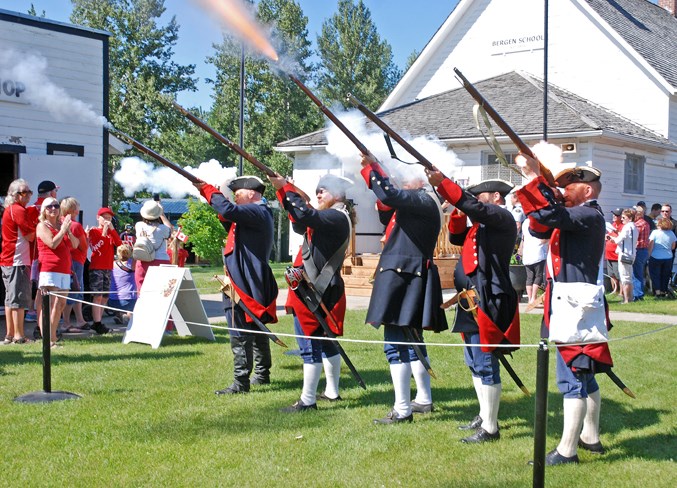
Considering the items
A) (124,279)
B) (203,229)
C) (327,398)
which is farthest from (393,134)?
(203,229)

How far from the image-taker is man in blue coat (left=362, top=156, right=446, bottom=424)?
6.59 metres

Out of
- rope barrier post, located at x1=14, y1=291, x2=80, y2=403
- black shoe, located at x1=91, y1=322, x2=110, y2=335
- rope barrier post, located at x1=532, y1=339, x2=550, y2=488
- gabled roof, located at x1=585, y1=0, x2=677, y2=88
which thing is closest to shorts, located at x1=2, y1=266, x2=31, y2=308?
black shoe, located at x1=91, y1=322, x2=110, y2=335

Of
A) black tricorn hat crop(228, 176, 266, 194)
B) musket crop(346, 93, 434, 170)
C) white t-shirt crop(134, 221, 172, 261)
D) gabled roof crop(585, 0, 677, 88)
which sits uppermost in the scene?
gabled roof crop(585, 0, 677, 88)

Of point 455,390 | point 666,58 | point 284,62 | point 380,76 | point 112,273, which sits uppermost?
point 380,76

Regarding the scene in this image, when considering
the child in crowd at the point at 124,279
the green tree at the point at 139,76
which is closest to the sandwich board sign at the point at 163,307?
the child in crowd at the point at 124,279

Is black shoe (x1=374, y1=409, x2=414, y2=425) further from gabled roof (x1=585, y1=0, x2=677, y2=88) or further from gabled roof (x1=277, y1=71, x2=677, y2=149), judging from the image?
gabled roof (x1=585, y1=0, x2=677, y2=88)

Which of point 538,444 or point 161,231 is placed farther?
point 161,231

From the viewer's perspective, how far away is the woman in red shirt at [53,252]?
32.3 ft

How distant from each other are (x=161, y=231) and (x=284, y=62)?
16.1 feet

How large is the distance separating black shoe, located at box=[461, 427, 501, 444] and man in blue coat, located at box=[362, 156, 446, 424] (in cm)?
72

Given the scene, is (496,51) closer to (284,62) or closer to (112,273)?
(112,273)

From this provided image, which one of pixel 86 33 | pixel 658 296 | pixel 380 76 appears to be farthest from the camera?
pixel 380 76

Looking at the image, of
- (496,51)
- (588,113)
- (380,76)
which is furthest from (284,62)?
(380,76)

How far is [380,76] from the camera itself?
4816 cm
